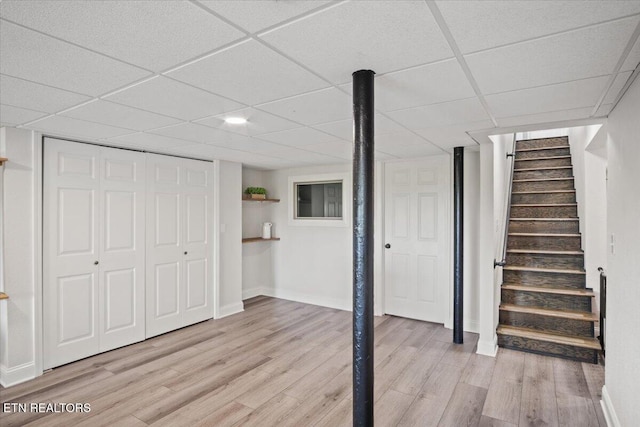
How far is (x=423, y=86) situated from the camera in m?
1.94

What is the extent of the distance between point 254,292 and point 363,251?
4535 millimetres

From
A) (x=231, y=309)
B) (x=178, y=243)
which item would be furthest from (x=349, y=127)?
(x=231, y=309)

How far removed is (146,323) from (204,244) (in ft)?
3.76

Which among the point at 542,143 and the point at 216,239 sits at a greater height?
the point at 542,143

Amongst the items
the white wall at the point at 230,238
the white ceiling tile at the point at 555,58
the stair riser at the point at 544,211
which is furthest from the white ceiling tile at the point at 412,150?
the white wall at the point at 230,238

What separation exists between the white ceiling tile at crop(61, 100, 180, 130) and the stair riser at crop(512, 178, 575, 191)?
4.82 m

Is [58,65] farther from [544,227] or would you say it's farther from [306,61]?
[544,227]

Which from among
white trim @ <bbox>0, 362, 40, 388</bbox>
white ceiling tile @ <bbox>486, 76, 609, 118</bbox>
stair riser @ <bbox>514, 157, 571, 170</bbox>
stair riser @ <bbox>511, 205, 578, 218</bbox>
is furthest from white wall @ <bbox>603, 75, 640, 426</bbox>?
white trim @ <bbox>0, 362, 40, 388</bbox>

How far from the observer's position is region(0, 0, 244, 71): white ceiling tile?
119cm

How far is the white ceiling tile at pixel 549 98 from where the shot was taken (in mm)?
1924

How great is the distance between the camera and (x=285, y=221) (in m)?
5.75

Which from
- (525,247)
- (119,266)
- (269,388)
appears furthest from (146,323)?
(525,247)


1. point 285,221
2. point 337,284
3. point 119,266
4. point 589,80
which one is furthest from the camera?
point 285,221

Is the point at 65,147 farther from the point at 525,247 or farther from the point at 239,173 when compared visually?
the point at 525,247
